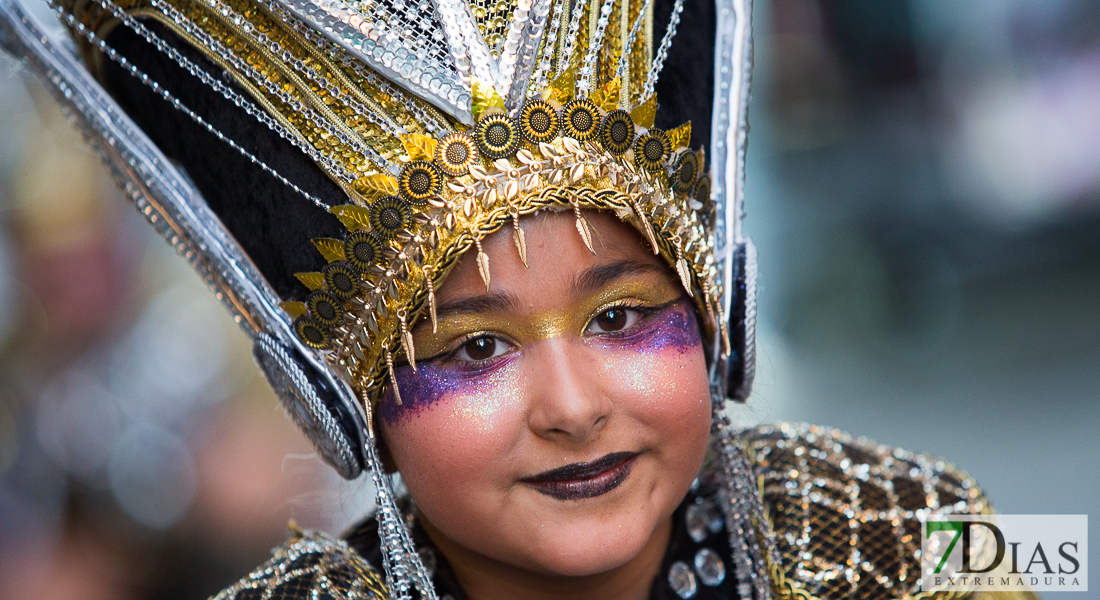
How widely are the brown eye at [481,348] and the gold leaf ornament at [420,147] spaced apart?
0.79ft

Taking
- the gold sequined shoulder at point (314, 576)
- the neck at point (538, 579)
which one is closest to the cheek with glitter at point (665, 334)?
the neck at point (538, 579)

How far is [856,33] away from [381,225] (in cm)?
467

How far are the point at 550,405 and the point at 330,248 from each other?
14.1 inches

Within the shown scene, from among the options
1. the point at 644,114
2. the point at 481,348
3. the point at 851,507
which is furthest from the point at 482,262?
the point at 851,507

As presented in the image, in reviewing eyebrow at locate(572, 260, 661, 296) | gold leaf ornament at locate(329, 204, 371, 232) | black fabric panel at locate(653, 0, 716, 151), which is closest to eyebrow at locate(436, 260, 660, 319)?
eyebrow at locate(572, 260, 661, 296)

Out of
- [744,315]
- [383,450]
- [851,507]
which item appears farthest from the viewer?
[851,507]

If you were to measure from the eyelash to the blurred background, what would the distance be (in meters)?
0.50

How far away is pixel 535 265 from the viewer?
1224mm

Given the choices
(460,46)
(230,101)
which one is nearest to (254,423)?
(230,101)

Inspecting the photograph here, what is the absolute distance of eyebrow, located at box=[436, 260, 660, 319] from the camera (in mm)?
1221

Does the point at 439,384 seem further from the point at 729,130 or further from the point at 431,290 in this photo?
the point at 729,130

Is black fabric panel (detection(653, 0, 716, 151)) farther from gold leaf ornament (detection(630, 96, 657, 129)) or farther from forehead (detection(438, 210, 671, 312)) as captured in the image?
forehead (detection(438, 210, 671, 312))

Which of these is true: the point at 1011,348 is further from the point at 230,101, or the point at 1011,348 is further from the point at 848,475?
the point at 230,101

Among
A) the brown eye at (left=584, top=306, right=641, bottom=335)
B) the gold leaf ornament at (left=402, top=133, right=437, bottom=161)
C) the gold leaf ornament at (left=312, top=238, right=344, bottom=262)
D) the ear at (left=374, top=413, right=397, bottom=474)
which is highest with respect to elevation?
the gold leaf ornament at (left=402, top=133, right=437, bottom=161)
